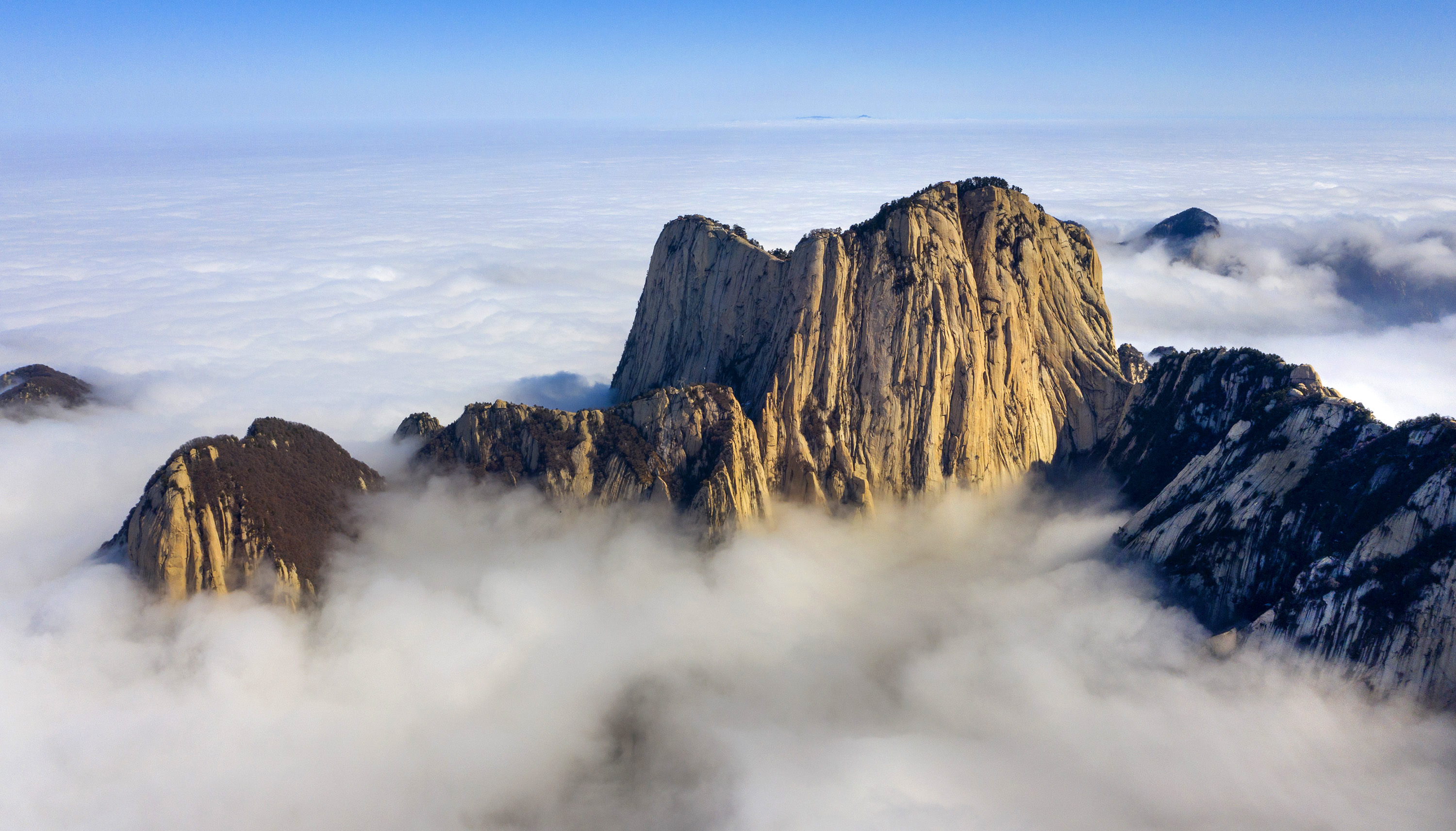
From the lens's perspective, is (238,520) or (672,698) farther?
(672,698)

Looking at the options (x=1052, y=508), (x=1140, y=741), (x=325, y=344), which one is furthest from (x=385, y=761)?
(x=325, y=344)

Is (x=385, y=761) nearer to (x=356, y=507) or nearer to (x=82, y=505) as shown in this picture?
(x=356, y=507)

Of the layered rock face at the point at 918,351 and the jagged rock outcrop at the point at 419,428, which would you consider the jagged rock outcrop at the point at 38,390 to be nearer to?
the jagged rock outcrop at the point at 419,428

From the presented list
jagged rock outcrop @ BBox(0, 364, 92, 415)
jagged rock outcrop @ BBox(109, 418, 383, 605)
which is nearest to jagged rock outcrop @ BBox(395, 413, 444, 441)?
jagged rock outcrop @ BBox(109, 418, 383, 605)

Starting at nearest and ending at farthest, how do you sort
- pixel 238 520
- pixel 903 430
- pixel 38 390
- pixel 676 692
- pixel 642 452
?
pixel 238 520 → pixel 676 692 → pixel 642 452 → pixel 903 430 → pixel 38 390

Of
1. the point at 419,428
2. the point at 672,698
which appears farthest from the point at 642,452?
the point at 419,428

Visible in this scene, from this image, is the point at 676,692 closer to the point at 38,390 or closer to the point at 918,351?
the point at 918,351

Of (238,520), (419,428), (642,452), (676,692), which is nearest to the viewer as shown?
(238,520)
